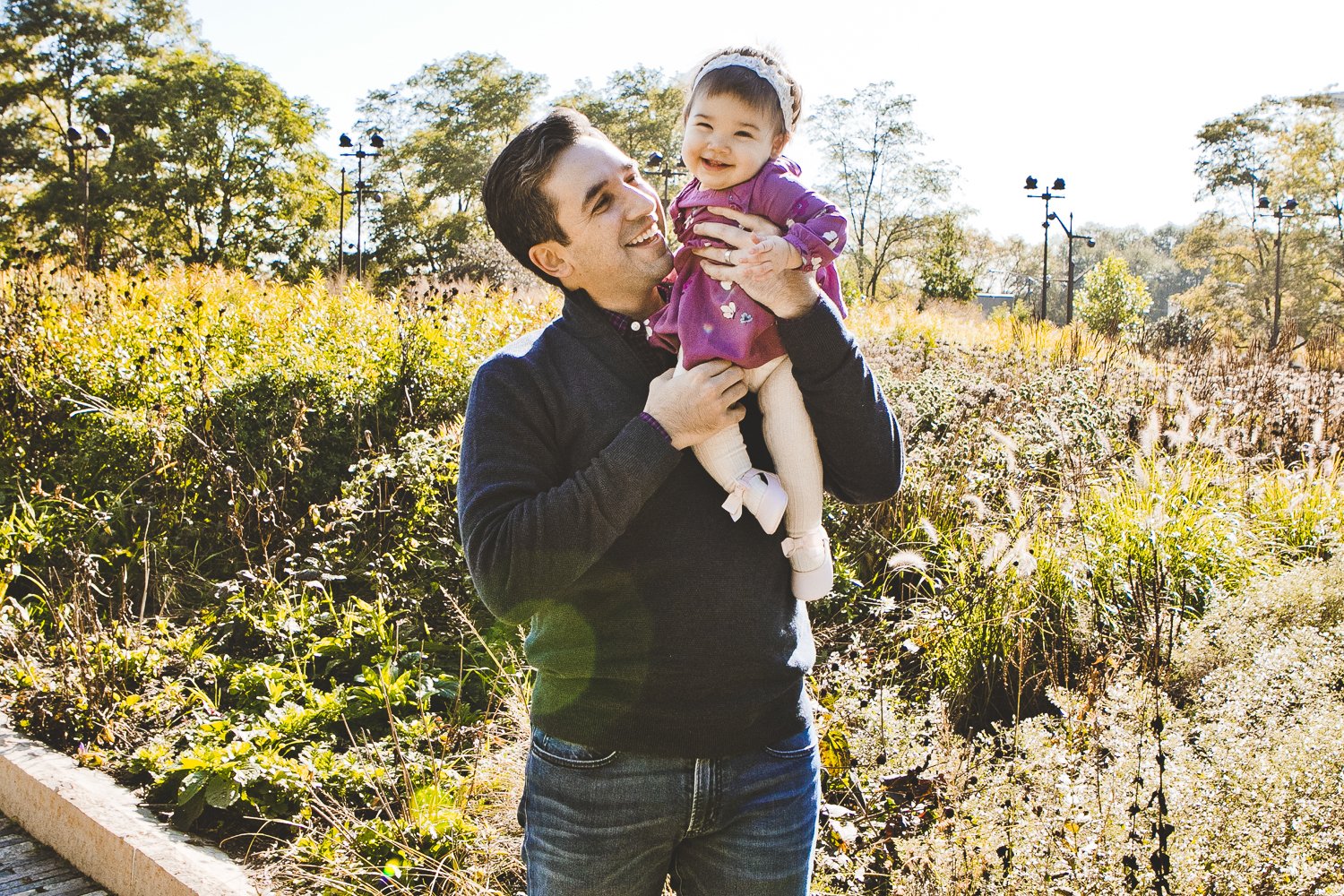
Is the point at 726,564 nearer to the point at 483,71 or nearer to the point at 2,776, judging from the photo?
the point at 2,776

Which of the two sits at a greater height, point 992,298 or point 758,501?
point 758,501

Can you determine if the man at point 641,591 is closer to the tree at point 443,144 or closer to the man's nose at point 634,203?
the man's nose at point 634,203

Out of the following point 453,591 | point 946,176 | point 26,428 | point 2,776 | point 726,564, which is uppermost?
point 946,176

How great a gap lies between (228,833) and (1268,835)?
3.10 meters

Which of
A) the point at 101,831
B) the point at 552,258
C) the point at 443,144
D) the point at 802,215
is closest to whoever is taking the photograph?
the point at 552,258

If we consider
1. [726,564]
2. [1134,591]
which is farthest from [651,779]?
[1134,591]

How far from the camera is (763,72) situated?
1.90m

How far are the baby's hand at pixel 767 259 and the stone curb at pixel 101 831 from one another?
2510 mm

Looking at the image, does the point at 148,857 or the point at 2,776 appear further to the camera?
the point at 2,776

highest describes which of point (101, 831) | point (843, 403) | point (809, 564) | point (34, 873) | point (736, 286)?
point (736, 286)

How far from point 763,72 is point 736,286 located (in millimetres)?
504

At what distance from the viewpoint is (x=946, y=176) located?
41.9 m

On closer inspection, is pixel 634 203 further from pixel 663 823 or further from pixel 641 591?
pixel 663 823

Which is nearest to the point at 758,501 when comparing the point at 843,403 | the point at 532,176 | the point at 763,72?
the point at 843,403
